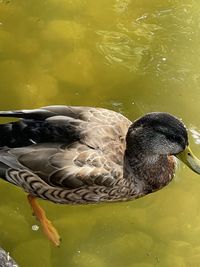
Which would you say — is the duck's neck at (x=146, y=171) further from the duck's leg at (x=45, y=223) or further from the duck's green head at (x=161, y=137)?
the duck's leg at (x=45, y=223)

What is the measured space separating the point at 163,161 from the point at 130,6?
6.38ft

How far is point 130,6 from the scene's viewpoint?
5637 millimetres

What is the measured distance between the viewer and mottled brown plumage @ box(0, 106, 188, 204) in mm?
3770

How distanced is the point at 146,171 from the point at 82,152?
0.57m

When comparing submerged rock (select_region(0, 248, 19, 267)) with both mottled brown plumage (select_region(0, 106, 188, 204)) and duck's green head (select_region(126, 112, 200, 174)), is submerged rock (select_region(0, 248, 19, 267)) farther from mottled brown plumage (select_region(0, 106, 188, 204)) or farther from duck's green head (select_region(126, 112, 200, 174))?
duck's green head (select_region(126, 112, 200, 174))

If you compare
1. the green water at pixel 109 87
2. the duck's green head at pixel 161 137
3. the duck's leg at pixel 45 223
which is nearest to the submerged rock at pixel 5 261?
the green water at pixel 109 87

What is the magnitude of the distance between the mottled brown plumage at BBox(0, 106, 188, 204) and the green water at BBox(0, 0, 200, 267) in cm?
23

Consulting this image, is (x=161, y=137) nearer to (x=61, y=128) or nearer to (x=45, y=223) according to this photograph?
(x=61, y=128)

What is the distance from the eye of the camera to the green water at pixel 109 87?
401cm

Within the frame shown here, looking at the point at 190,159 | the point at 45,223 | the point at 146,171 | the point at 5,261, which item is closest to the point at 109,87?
the point at 146,171

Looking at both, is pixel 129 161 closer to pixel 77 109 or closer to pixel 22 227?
pixel 77 109

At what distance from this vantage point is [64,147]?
3789 millimetres

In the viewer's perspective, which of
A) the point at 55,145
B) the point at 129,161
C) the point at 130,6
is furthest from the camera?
the point at 130,6

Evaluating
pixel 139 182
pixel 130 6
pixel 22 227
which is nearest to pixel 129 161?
pixel 139 182
